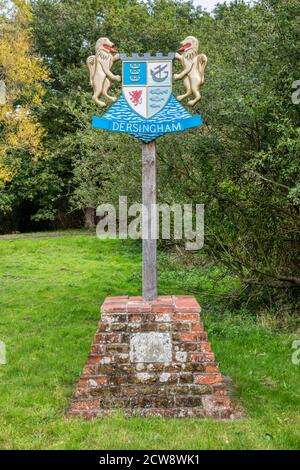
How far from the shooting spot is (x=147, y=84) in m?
5.55

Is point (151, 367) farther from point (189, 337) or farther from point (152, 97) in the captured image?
point (152, 97)

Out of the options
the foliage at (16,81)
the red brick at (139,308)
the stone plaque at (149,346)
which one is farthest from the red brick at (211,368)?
the foliage at (16,81)

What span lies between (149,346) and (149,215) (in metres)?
1.38

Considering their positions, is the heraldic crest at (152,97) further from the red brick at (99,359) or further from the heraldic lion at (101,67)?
the red brick at (99,359)

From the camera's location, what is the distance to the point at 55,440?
4699mm

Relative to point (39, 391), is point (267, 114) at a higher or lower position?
higher

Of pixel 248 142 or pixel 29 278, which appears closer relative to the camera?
pixel 248 142

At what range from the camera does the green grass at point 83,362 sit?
15.3ft

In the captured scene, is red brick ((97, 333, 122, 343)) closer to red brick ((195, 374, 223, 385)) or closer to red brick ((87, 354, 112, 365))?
red brick ((87, 354, 112, 365))

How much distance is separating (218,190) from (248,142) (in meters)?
0.96

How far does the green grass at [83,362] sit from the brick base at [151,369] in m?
0.20

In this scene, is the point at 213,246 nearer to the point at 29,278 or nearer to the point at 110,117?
the point at 110,117

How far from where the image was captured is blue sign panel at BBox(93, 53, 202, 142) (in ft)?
18.1

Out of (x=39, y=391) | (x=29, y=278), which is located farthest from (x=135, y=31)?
(x=39, y=391)
